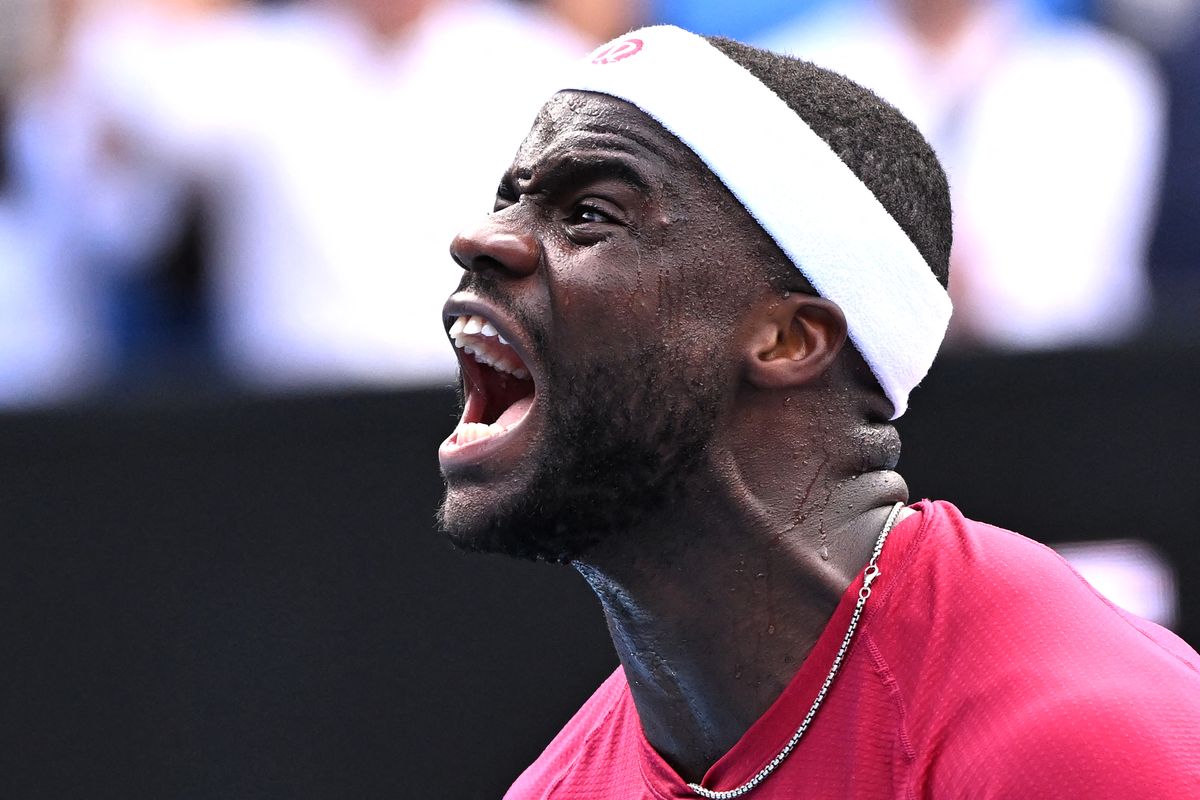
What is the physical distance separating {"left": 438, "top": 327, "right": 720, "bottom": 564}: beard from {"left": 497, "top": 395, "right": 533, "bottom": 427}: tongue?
2.8 inches

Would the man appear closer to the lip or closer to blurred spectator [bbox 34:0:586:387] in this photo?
the lip

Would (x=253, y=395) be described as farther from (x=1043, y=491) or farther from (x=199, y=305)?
(x=1043, y=491)

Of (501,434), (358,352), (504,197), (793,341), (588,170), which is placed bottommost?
(358,352)

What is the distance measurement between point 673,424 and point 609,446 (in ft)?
0.31

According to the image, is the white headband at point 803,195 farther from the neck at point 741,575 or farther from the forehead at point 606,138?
the neck at point 741,575

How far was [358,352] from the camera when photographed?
4938 mm

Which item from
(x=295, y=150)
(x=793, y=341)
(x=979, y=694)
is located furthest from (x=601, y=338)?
(x=295, y=150)

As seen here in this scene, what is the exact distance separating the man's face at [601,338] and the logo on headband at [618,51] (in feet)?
0.49

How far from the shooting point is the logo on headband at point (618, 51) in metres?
2.52

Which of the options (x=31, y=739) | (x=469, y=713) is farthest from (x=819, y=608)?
(x=31, y=739)

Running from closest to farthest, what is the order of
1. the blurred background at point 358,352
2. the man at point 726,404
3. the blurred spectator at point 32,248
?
the man at point 726,404, the blurred background at point 358,352, the blurred spectator at point 32,248

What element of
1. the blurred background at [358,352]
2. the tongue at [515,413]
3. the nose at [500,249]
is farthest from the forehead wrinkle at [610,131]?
the blurred background at [358,352]

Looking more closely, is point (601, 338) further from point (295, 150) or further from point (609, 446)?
point (295, 150)

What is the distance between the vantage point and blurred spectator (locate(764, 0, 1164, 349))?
535 cm
